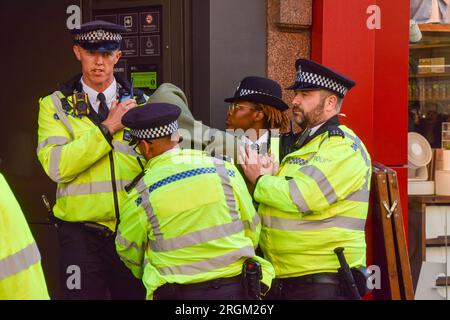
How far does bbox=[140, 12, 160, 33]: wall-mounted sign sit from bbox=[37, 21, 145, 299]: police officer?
95 centimetres

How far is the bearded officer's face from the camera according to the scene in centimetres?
489

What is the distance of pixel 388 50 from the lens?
6.45 metres

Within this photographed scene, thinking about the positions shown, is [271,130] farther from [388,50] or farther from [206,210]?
[388,50]

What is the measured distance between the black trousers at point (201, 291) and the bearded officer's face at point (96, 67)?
1.43 m

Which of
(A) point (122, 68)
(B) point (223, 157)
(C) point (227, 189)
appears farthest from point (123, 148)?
(A) point (122, 68)

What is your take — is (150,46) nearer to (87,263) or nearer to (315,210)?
(87,263)

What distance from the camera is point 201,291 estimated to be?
406cm

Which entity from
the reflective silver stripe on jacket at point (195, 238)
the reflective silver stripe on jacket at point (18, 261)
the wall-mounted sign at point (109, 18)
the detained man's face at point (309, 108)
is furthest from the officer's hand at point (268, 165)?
the reflective silver stripe on jacket at point (18, 261)

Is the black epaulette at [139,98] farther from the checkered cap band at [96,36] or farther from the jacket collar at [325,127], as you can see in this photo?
the jacket collar at [325,127]

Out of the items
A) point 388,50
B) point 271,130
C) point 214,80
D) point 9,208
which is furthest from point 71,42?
point 9,208

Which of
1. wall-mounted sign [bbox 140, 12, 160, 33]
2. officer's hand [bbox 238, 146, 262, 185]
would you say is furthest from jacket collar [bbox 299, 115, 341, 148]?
wall-mounted sign [bbox 140, 12, 160, 33]

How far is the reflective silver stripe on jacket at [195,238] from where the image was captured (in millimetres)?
4004

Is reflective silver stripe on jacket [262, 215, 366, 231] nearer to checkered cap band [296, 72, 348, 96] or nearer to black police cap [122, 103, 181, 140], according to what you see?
checkered cap band [296, 72, 348, 96]
